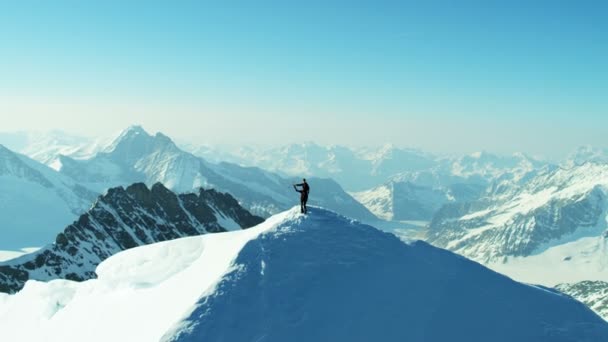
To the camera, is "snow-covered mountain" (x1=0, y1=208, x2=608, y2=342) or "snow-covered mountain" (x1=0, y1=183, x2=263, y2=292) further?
"snow-covered mountain" (x1=0, y1=183, x2=263, y2=292)

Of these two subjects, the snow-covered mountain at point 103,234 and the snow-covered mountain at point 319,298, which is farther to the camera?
the snow-covered mountain at point 103,234

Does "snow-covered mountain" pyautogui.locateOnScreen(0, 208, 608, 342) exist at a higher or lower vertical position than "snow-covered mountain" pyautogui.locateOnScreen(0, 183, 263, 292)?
higher

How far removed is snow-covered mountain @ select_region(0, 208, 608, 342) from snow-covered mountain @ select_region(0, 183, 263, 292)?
98772 mm

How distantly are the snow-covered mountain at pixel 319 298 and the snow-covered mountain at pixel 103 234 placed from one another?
98.8 meters

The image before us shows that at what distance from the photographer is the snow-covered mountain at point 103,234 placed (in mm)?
119938

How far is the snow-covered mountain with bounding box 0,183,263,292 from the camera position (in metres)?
120

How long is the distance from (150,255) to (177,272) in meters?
7.60

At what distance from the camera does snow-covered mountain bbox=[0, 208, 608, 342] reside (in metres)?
24.3

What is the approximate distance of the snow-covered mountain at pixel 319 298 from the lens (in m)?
24.3

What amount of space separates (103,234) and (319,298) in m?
150

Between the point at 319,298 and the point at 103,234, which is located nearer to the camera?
the point at 319,298

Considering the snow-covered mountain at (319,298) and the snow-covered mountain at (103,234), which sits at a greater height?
the snow-covered mountain at (319,298)

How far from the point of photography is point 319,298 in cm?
2600

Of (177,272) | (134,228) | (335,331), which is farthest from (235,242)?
(134,228)
